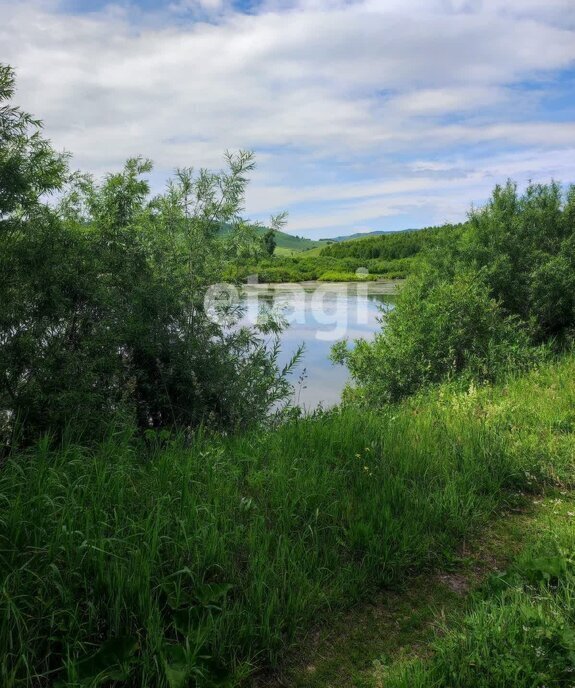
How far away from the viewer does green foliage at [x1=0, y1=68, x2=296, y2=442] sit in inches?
165

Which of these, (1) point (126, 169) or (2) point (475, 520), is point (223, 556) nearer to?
(2) point (475, 520)

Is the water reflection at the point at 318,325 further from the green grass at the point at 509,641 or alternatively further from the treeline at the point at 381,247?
the treeline at the point at 381,247

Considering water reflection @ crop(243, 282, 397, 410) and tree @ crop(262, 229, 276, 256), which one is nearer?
tree @ crop(262, 229, 276, 256)

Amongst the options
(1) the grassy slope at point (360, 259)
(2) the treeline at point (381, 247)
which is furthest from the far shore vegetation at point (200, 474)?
(2) the treeline at point (381, 247)

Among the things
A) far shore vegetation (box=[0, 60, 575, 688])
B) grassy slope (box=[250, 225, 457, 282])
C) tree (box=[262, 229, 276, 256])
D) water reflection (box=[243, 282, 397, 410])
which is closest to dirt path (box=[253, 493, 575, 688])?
far shore vegetation (box=[0, 60, 575, 688])

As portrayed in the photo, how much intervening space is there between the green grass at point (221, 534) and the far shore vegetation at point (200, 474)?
1 cm

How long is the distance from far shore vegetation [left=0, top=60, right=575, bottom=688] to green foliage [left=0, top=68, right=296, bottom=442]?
0.07 ft

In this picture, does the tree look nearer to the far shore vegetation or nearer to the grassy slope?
the far shore vegetation

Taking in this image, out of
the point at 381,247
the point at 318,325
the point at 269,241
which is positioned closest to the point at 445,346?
the point at 269,241

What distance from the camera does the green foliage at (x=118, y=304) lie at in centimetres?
418

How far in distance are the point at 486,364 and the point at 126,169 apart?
607 centimetres

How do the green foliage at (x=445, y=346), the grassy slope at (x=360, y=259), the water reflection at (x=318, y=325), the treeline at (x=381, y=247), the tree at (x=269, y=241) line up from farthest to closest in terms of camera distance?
the treeline at (x=381, y=247) → the grassy slope at (x=360, y=259) → the green foliage at (x=445, y=346) → the water reflection at (x=318, y=325) → the tree at (x=269, y=241)

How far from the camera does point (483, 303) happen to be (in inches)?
367

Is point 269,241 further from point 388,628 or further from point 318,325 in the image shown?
point 318,325
